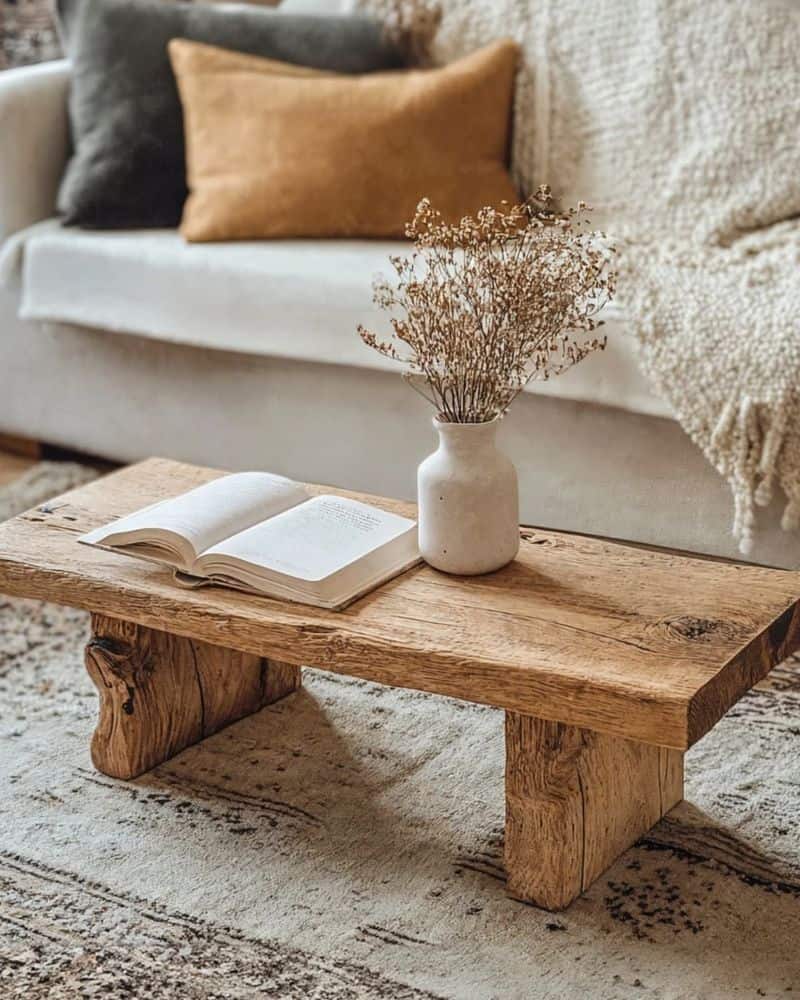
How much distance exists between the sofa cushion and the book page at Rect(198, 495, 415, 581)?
625mm

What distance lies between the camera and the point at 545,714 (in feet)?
4.50

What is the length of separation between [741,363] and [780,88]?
0.65 meters

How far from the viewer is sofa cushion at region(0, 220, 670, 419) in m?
2.40

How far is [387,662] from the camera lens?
4.73ft

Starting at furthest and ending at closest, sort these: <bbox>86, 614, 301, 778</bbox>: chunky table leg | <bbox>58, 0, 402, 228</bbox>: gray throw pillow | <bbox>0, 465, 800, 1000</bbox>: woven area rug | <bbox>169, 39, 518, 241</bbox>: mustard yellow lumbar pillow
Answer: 1. <bbox>58, 0, 402, 228</bbox>: gray throw pillow
2. <bbox>169, 39, 518, 241</bbox>: mustard yellow lumbar pillow
3. <bbox>86, 614, 301, 778</bbox>: chunky table leg
4. <bbox>0, 465, 800, 1000</bbox>: woven area rug

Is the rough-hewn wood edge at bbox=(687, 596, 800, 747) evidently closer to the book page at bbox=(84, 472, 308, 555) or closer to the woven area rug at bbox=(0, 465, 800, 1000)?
the woven area rug at bbox=(0, 465, 800, 1000)

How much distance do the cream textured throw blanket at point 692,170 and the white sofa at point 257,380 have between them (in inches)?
2.9

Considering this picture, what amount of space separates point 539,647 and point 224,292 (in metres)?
1.31

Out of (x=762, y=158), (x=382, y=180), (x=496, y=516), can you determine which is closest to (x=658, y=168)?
(x=762, y=158)

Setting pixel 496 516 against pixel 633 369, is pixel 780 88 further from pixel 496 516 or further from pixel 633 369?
pixel 496 516

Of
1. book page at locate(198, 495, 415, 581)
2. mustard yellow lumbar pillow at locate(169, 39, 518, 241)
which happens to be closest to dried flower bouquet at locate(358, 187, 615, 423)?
book page at locate(198, 495, 415, 581)

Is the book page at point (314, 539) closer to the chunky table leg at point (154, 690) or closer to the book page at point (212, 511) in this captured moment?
the book page at point (212, 511)

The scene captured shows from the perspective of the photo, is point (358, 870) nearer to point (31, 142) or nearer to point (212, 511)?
point (212, 511)

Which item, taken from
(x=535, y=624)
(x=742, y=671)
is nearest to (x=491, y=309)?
(x=535, y=624)
